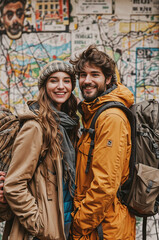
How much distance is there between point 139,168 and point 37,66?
2403mm

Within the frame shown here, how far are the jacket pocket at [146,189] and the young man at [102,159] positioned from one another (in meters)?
0.15

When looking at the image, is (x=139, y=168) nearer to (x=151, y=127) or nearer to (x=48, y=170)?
(x=151, y=127)

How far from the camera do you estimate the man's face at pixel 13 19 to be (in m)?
3.80

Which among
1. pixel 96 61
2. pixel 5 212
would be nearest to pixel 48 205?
pixel 5 212

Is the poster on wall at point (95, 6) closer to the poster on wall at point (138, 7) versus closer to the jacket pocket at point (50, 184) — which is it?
the poster on wall at point (138, 7)

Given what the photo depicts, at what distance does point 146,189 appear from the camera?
229cm

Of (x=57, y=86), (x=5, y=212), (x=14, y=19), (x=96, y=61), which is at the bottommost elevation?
(x=5, y=212)

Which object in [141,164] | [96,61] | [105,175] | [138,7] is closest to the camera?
[105,175]

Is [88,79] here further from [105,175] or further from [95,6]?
[95,6]

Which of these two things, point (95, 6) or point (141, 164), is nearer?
point (141, 164)

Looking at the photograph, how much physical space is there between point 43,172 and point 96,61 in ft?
3.93

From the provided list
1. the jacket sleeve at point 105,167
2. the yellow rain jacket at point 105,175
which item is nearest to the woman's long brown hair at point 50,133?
the yellow rain jacket at point 105,175

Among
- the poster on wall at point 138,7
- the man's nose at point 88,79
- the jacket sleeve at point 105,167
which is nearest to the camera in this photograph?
the jacket sleeve at point 105,167

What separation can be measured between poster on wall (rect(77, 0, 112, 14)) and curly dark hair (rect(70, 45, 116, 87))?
1520 mm
